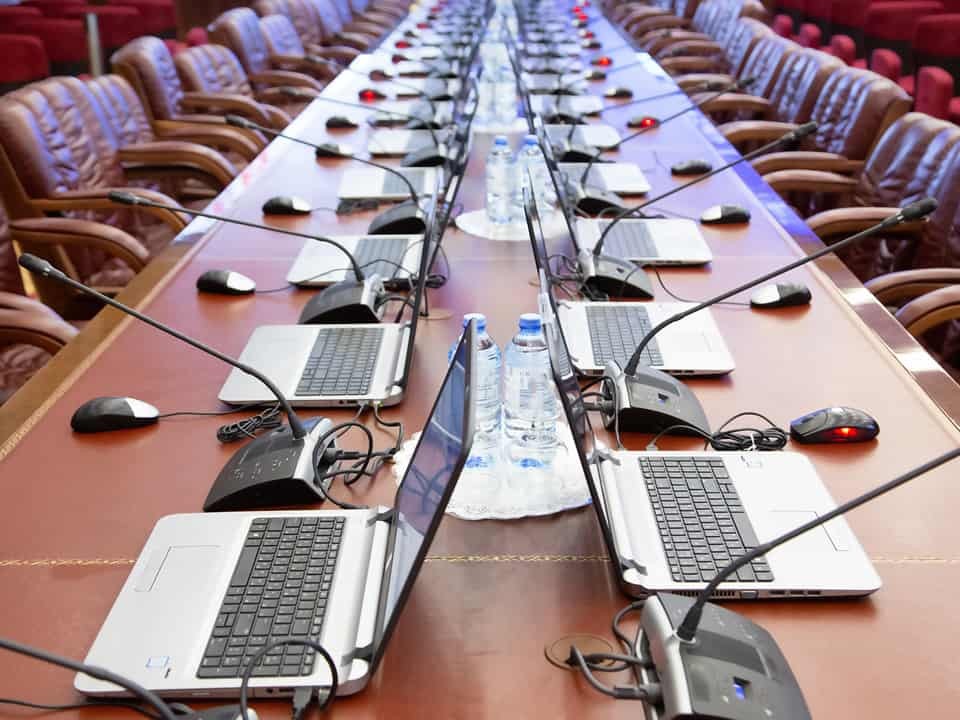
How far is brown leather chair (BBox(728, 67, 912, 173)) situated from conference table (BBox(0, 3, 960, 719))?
865 mm

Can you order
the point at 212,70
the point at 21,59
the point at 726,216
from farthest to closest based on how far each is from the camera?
the point at 21,59
the point at 212,70
the point at 726,216

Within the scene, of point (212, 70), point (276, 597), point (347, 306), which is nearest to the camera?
point (276, 597)

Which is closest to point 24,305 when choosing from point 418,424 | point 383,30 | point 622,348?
point 418,424

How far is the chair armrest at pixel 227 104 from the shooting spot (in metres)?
3.17

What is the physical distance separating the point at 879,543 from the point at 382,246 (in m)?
1.00

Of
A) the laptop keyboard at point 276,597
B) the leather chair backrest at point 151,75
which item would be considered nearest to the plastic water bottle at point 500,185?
the laptop keyboard at point 276,597

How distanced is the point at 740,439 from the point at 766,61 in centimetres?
281

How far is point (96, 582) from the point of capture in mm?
909

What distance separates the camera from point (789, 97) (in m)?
3.15

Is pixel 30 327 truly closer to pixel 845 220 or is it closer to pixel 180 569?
pixel 180 569

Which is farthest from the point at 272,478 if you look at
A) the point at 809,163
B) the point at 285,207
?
the point at 809,163

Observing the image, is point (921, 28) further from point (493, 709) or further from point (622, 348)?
point (493, 709)

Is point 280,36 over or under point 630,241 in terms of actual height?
under

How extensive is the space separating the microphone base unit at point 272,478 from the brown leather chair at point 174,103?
1933mm
